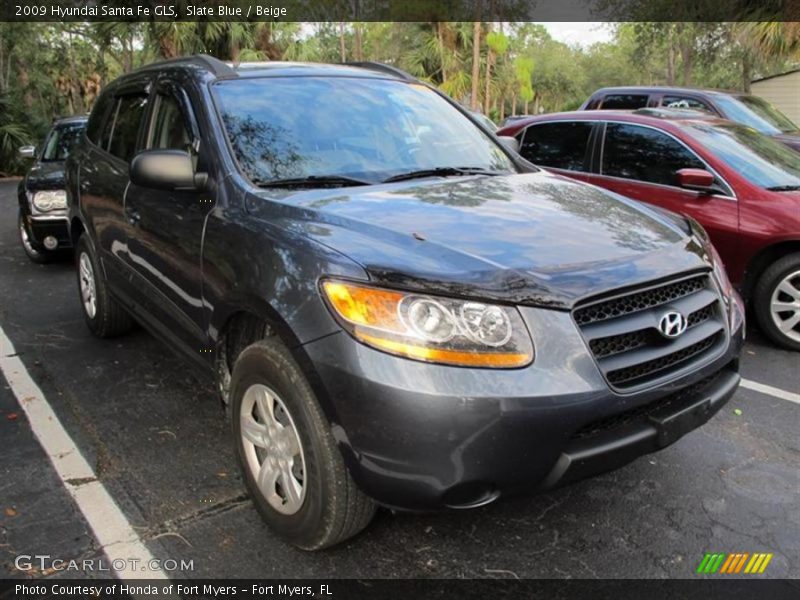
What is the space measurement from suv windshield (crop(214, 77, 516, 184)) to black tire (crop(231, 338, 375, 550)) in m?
0.88

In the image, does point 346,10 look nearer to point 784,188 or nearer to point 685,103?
point 685,103

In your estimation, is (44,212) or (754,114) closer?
(44,212)

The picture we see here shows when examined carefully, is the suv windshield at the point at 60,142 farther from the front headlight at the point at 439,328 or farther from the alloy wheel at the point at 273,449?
the front headlight at the point at 439,328

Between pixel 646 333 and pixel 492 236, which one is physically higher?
pixel 492 236

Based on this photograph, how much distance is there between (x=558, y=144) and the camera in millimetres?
6504

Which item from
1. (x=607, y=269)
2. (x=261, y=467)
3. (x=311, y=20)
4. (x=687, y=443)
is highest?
(x=311, y=20)

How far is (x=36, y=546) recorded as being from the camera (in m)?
2.71

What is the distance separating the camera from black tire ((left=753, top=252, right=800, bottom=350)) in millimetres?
4812

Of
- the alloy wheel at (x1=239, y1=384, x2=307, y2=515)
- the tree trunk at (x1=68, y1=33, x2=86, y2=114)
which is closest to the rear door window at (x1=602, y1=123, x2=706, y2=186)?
the alloy wheel at (x1=239, y1=384, x2=307, y2=515)

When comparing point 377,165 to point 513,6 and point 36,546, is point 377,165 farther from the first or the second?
point 513,6

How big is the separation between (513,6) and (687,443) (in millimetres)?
23794

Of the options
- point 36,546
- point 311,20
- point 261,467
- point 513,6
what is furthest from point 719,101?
point 513,6

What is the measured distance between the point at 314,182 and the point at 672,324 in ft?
5.16

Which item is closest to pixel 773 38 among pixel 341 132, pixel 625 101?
pixel 625 101
